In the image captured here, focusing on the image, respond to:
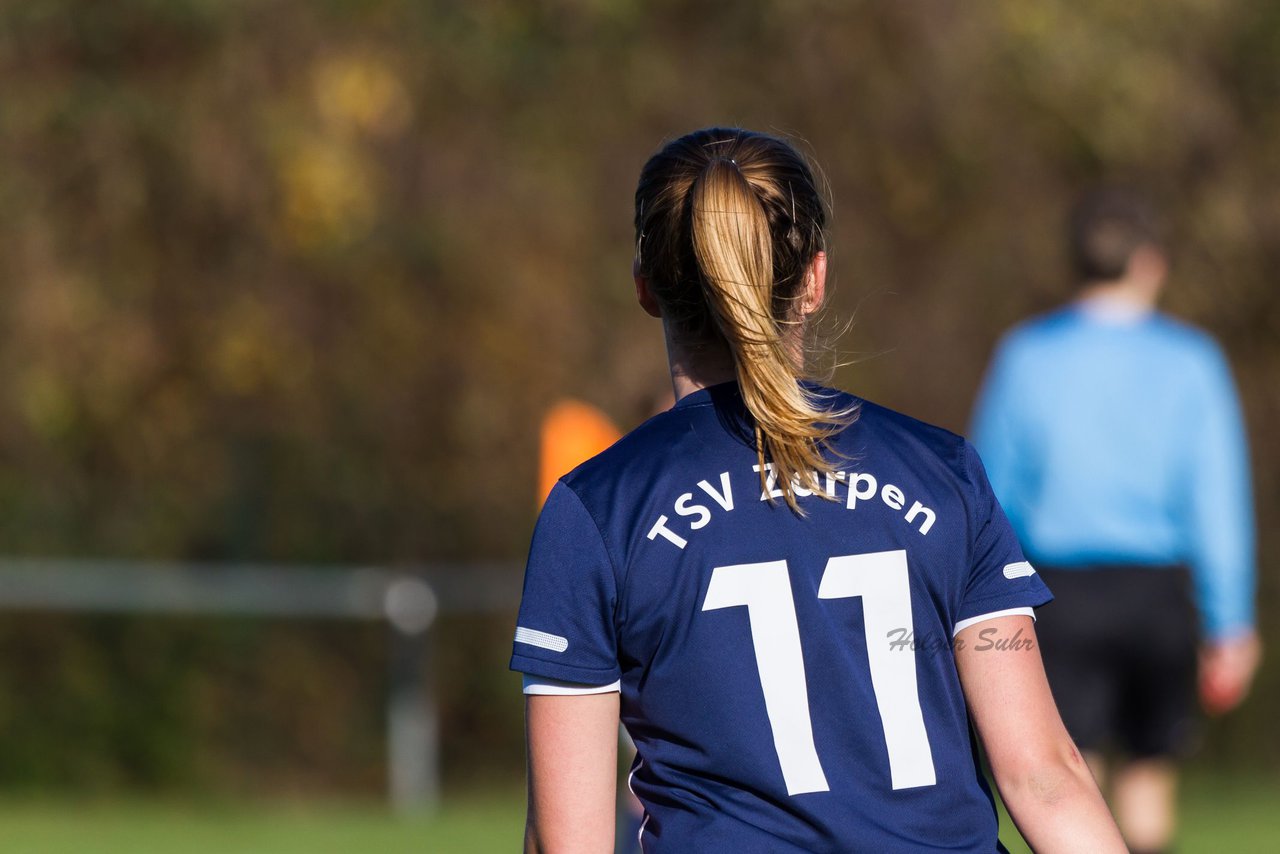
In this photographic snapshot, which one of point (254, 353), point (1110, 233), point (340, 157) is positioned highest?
point (340, 157)

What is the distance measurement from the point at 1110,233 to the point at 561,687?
11.2 ft

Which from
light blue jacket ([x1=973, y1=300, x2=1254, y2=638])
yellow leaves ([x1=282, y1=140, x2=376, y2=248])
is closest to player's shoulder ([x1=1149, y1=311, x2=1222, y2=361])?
light blue jacket ([x1=973, y1=300, x2=1254, y2=638])

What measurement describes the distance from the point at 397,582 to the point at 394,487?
4.34ft

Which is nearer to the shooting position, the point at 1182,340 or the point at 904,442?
the point at 904,442

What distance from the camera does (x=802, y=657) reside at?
2221 mm

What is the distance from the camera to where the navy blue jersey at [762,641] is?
87.4 inches

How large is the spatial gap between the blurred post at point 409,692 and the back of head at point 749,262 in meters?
8.83

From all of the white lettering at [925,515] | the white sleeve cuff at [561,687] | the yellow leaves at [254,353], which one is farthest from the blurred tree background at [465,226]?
the white lettering at [925,515]

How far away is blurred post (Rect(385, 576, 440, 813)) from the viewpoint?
1095 cm

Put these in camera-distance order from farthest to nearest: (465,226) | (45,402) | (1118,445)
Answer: (465,226), (45,402), (1118,445)

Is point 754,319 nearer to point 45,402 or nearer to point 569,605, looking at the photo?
point 569,605

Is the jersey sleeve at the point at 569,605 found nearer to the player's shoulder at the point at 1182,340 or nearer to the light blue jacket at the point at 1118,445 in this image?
the light blue jacket at the point at 1118,445

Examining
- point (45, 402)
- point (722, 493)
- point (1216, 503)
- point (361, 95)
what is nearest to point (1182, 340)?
point (1216, 503)

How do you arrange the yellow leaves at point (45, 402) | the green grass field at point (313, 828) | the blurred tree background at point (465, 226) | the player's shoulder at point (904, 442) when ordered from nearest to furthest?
1. the player's shoulder at point (904, 442)
2. the green grass field at point (313, 828)
3. the blurred tree background at point (465, 226)
4. the yellow leaves at point (45, 402)
